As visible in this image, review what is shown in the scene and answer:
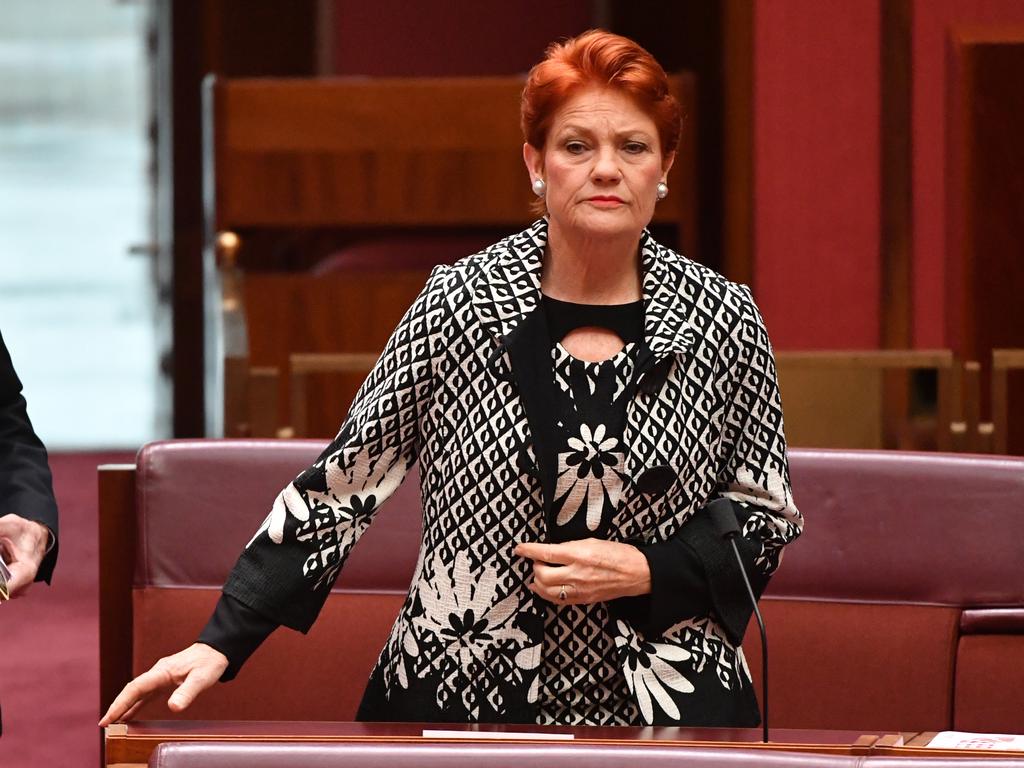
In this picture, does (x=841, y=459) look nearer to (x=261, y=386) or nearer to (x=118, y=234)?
(x=261, y=386)

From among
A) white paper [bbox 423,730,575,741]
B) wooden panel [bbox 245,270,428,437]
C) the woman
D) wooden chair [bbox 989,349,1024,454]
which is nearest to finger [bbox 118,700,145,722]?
the woman

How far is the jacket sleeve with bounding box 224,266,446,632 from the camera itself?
1562mm

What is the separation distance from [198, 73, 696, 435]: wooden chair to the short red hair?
2727mm

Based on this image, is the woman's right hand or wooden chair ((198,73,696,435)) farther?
wooden chair ((198,73,696,435))

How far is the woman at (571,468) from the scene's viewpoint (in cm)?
153

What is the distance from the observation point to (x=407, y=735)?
4.20ft

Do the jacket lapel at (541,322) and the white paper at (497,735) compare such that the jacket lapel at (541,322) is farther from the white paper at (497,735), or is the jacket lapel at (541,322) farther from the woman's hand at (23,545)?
the woman's hand at (23,545)

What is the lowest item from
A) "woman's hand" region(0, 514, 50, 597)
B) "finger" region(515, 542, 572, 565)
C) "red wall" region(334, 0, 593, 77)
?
"woman's hand" region(0, 514, 50, 597)

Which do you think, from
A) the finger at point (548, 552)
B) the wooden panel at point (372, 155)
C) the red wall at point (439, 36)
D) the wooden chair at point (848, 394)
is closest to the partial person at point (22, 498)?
the finger at point (548, 552)

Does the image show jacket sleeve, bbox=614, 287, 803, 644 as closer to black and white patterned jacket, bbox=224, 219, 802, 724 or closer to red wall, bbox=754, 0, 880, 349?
black and white patterned jacket, bbox=224, 219, 802, 724

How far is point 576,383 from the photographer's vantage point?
1.55 metres

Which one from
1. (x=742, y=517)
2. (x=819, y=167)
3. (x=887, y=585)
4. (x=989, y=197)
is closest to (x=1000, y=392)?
(x=989, y=197)

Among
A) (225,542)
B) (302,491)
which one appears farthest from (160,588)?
(302,491)

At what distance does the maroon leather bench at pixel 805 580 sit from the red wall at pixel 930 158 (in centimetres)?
233
